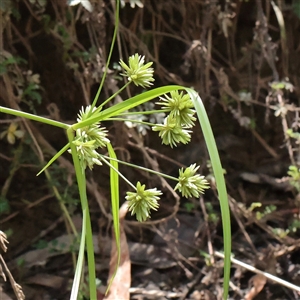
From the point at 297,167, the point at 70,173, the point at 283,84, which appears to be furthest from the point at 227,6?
the point at 70,173

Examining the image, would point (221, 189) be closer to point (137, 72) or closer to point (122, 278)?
Result: point (137, 72)

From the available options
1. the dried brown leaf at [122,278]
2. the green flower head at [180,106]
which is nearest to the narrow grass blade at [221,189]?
the green flower head at [180,106]

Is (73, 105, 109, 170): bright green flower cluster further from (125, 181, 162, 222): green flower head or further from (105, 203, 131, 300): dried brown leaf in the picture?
(105, 203, 131, 300): dried brown leaf

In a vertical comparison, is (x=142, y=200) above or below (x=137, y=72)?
below

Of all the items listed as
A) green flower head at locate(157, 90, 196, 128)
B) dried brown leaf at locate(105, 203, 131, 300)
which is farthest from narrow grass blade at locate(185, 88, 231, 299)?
dried brown leaf at locate(105, 203, 131, 300)

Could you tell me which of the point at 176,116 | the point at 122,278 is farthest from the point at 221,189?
the point at 122,278

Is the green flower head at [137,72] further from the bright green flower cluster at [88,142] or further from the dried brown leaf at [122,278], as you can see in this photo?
the dried brown leaf at [122,278]

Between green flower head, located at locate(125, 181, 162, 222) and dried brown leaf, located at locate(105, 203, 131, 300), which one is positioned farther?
dried brown leaf, located at locate(105, 203, 131, 300)

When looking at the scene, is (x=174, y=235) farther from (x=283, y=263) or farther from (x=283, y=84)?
(x=283, y=84)
